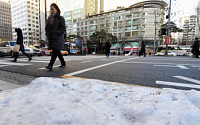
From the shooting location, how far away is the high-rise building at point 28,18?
83.1 meters

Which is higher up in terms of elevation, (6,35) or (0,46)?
(6,35)

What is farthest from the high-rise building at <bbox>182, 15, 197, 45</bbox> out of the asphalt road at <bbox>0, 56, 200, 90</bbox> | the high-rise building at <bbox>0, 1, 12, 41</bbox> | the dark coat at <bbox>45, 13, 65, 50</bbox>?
the high-rise building at <bbox>0, 1, 12, 41</bbox>

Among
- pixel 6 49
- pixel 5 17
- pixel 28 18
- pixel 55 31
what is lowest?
pixel 6 49

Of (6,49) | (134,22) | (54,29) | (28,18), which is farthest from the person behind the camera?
(28,18)

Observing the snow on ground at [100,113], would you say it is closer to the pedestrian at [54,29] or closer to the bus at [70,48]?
the pedestrian at [54,29]

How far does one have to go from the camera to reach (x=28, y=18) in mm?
84375

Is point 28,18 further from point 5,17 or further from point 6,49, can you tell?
point 6,49

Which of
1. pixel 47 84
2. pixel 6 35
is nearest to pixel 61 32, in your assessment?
pixel 47 84

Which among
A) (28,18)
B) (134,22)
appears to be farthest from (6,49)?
(28,18)

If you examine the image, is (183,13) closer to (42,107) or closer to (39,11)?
(42,107)

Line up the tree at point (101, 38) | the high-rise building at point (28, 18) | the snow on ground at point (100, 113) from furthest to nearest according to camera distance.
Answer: the high-rise building at point (28, 18) → the tree at point (101, 38) → the snow on ground at point (100, 113)

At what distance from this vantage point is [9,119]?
0.74 m

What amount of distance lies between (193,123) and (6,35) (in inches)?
5318

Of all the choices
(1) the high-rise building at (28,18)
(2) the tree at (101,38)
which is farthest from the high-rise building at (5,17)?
(2) the tree at (101,38)
